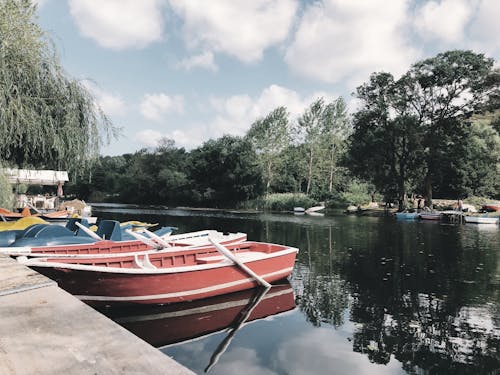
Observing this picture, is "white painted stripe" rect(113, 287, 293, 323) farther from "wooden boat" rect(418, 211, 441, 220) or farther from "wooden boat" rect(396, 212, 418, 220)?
"wooden boat" rect(418, 211, 441, 220)

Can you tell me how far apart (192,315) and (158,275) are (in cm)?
104

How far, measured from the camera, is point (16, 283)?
4234 millimetres

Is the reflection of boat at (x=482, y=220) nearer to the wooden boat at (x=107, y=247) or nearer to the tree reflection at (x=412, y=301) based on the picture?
the tree reflection at (x=412, y=301)

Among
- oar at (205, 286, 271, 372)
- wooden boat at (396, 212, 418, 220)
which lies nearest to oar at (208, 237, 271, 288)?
oar at (205, 286, 271, 372)

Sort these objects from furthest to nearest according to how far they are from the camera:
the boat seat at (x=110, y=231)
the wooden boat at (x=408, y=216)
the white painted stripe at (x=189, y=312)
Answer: the wooden boat at (x=408, y=216) < the boat seat at (x=110, y=231) < the white painted stripe at (x=189, y=312)

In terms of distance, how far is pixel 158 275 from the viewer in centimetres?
759

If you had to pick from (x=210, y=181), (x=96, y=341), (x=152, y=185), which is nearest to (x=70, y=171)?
(x=96, y=341)

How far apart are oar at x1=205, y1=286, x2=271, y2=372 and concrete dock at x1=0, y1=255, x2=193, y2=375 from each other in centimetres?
281

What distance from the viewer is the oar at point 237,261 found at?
28.1 feet

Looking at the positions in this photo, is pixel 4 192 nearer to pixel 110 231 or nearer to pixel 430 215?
pixel 110 231

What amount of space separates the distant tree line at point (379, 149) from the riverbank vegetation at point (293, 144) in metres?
0.13

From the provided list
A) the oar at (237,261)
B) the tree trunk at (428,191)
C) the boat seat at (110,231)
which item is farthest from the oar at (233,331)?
the tree trunk at (428,191)

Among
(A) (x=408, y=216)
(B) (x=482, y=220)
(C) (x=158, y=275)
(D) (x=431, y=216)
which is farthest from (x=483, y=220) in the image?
(C) (x=158, y=275)

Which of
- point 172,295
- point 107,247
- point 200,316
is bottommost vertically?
point 200,316
